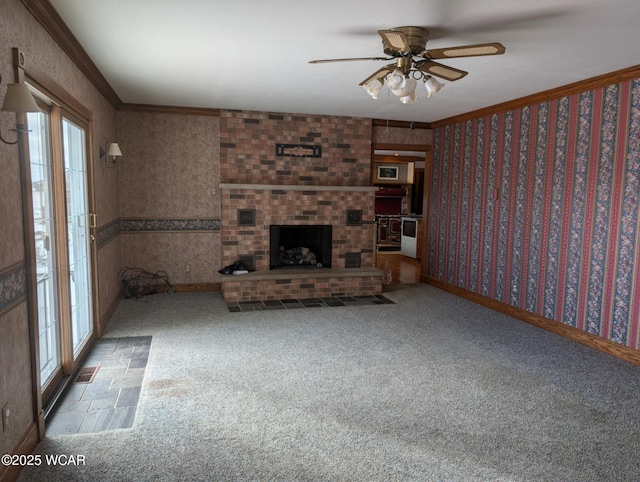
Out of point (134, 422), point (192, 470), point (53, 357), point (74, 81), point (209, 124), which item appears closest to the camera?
point (192, 470)

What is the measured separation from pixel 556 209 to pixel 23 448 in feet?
15.0

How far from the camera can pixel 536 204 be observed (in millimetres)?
4848

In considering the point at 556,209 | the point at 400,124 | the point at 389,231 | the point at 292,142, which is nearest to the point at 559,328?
the point at 556,209

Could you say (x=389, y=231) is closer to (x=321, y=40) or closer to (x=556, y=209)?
(x=556, y=209)

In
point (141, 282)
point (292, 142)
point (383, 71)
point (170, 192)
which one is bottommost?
point (141, 282)

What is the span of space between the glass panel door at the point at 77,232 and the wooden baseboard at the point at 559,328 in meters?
4.22

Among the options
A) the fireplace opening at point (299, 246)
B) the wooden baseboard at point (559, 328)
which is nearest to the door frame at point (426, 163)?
the wooden baseboard at point (559, 328)

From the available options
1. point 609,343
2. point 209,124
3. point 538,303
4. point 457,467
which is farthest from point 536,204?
point 209,124

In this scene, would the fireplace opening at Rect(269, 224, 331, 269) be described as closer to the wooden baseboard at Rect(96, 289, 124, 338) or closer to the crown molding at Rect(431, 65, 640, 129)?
the wooden baseboard at Rect(96, 289, 124, 338)

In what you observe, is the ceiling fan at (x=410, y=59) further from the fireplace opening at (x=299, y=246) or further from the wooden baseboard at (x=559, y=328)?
the fireplace opening at (x=299, y=246)

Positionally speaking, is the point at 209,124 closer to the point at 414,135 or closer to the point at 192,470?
the point at 414,135

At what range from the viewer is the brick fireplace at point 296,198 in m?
5.89

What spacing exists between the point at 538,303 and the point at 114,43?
176 inches

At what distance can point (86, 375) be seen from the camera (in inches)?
132
